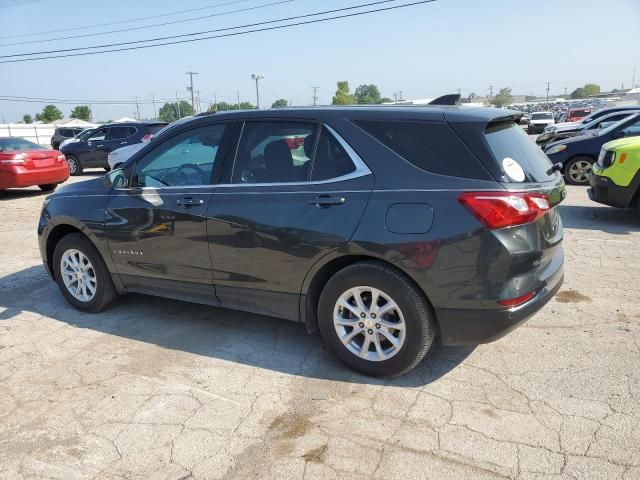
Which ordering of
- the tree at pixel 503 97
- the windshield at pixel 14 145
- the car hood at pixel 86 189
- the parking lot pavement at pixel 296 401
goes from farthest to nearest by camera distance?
1. the tree at pixel 503 97
2. the windshield at pixel 14 145
3. the car hood at pixel 86 189
4. the parking lot pavement at pixel 296 401

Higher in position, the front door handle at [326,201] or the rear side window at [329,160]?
the rear side window at [329,160]

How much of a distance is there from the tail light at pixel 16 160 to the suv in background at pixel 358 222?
899cm

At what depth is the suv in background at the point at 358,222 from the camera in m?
3.05

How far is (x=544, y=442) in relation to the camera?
273cm

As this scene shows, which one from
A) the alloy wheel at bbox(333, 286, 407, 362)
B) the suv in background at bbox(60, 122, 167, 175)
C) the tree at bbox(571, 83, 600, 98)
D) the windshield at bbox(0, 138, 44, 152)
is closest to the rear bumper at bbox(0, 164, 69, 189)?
the windshield at bbox(0, 138, 44, 152)

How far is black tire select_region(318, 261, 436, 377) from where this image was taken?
3178 millimetres

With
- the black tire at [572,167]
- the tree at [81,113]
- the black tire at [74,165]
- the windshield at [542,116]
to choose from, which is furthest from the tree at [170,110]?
the black tire at [572,167]

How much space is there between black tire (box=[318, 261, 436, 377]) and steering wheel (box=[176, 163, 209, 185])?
1326mm

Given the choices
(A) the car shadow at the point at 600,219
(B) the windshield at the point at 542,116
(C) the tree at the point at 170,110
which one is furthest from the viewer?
(C) the tree at the point at 170,110

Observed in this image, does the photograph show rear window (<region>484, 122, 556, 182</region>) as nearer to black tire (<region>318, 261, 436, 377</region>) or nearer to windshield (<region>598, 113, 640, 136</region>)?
black tire (<region>318, 261, 436, 377</region>)

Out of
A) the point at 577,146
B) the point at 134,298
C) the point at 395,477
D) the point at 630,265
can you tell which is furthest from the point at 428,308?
the point at 577,146

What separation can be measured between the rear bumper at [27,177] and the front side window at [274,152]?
996cm

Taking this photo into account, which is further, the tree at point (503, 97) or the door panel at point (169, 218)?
the tree at point (503, 97)

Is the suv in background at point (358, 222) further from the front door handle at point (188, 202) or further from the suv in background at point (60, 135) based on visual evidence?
the suv in background at point (60, 135)
